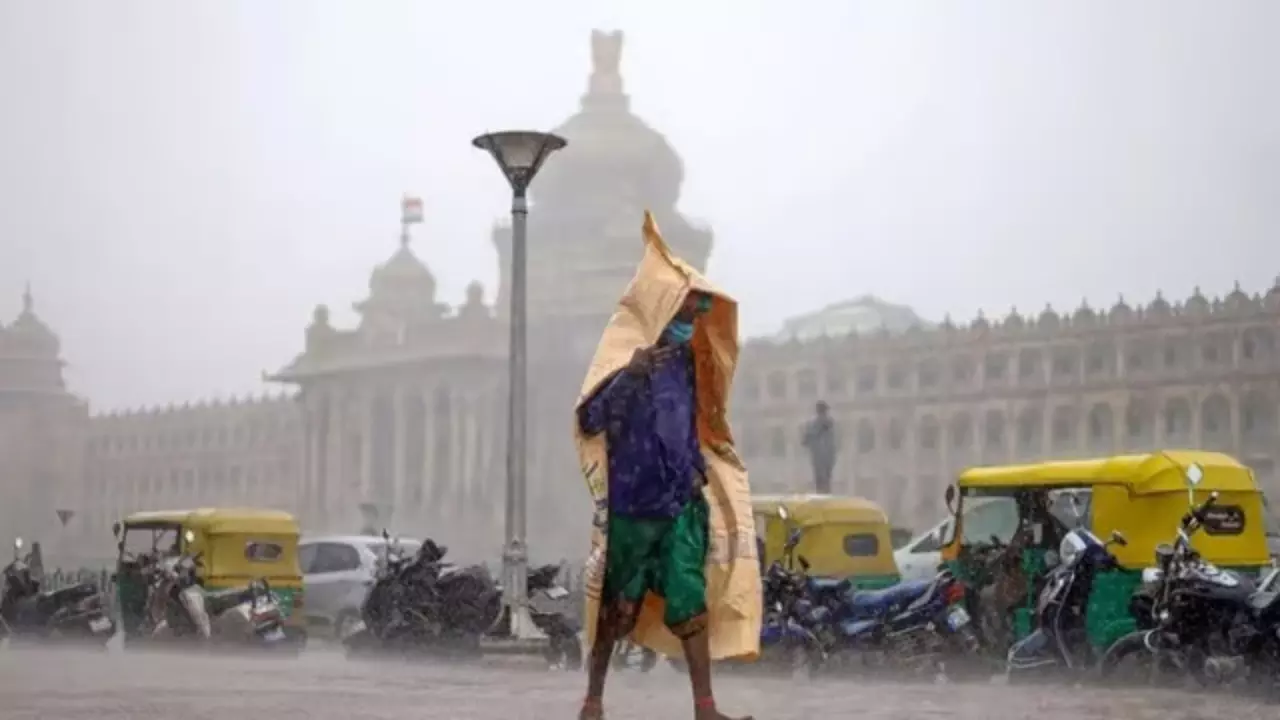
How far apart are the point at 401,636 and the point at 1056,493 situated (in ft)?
17.6

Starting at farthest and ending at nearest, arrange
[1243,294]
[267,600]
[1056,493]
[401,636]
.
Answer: [1243,294]
[267,600]
[401,636]
[1056,493]

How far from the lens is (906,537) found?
25.8 metres

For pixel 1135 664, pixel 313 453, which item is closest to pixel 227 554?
pixel 1135 664

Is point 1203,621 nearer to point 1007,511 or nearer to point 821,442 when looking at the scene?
point 1007,511

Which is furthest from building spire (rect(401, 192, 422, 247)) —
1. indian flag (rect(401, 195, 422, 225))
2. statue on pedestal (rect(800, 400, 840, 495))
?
statue on pedestal (rect(800, 400, 840, 495))

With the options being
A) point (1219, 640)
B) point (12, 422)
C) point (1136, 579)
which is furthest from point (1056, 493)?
point (12, 422)

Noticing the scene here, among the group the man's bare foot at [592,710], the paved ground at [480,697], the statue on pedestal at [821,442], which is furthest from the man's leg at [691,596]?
the statue on pedestal at [821,442]

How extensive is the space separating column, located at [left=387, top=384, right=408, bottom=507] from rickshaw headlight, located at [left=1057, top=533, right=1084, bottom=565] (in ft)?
184

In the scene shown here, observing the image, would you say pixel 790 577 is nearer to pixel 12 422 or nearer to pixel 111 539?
pixel 111 539

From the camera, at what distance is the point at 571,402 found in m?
57.3

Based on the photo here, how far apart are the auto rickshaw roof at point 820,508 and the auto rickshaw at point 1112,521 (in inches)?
95.2

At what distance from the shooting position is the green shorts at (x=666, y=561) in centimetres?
641

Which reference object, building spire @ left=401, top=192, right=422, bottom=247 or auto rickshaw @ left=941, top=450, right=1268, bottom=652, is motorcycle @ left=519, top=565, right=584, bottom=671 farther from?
building spire @ left=401, top=192, right=422, bottom=247

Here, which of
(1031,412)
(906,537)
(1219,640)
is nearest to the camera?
(1219,640)
